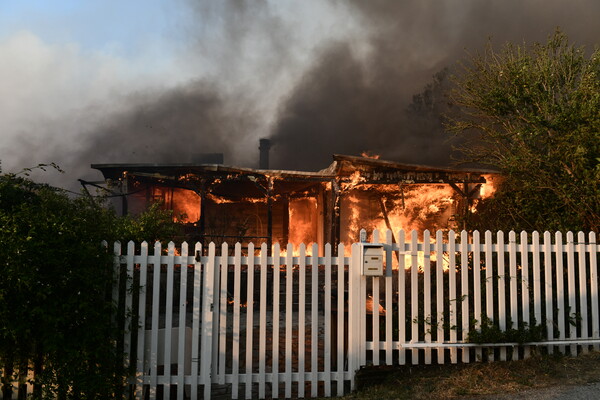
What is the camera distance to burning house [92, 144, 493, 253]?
13508 mm

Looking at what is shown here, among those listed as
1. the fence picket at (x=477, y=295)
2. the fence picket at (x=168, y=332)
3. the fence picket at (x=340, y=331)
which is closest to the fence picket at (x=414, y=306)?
the fence picket at (x=477, y=295)

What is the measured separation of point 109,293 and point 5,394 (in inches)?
47.6

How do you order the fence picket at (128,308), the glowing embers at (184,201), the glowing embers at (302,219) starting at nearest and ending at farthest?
the fence picket at (128,308)
the glowing embers at (184,201)
the glowing embers at (302,219)

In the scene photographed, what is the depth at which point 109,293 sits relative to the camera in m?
4.13

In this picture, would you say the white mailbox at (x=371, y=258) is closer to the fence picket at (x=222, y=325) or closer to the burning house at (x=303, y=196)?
the fence picket at (x=222, y=325)

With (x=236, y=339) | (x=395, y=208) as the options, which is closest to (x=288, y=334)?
(x=236, y=339)

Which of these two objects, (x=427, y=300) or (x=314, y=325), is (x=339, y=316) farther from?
(x=427, y=300)

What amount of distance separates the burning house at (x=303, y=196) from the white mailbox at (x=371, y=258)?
821cm

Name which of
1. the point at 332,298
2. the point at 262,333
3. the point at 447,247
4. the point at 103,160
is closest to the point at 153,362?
the point at 262,333

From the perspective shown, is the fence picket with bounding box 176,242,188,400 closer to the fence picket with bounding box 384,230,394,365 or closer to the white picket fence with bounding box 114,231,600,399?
the white picket fence with bounding box 114,231,600,399

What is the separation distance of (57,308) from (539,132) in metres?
6.87

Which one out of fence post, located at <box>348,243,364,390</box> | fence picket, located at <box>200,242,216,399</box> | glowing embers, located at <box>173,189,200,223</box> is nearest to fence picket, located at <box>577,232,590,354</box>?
fence post, located at <box>348,243,364,390</box>

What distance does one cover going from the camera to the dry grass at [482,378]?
4195 millimetres

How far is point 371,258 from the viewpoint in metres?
4.43
